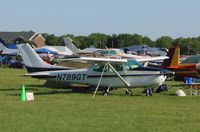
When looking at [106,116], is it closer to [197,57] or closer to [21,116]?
[21,116]

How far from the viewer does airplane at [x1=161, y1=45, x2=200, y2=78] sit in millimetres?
22542

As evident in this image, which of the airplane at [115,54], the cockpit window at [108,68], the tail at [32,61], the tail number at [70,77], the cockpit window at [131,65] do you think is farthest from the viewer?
the airplane at [115,54]

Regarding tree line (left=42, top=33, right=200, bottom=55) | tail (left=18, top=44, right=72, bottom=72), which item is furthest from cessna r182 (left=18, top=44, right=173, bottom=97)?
tree line (left=42, top=33, right=200, bottom=55)

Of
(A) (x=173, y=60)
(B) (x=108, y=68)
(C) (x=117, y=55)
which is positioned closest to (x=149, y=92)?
(B) (x=108, y=68)

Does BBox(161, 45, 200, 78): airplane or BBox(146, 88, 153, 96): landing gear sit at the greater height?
BBox(161, 45, 200, 78): airplane

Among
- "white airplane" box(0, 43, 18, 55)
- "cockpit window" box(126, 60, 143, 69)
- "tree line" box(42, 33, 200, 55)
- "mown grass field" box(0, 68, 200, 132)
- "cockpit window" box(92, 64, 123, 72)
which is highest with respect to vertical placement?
"cockpit window" box(126, 60, 143, 69)

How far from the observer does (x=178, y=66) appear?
2303cm

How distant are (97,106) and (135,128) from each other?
14.5ft

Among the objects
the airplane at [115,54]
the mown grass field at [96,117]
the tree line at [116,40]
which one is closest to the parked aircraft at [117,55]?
the airplane at [115,54]

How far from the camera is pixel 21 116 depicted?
11414mm

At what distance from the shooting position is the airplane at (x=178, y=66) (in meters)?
22.5

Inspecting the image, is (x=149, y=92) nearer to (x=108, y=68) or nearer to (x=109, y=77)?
(x=109, y=77)

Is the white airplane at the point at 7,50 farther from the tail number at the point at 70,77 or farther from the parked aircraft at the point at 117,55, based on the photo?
the tail number at the point at 70,77

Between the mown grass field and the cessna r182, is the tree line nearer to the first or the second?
the cessna r182
